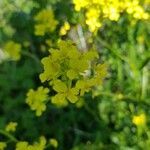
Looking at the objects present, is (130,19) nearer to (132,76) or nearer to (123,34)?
(123,34)

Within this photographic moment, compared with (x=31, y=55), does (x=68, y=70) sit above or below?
below

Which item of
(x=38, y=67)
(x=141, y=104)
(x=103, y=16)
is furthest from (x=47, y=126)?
(x=103, y=16)

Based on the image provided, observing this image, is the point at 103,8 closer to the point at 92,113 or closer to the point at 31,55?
the point at 92,113

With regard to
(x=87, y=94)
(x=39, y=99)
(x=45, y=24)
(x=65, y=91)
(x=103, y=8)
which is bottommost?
(x=65, y=91)

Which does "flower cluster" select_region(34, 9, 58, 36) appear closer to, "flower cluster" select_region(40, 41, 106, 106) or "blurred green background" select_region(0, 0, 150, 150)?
"blurred green background" select_region(0, 0, 150, 150)

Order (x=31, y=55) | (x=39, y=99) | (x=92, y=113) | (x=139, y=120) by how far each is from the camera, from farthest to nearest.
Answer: (x=31, y=55) < (x=92, y=113) < (x=139, y=120) < (x=39, y=99)

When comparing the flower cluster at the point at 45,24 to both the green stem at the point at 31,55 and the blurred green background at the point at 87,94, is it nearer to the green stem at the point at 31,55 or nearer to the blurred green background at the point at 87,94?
the blurred green background at the point at 87,94

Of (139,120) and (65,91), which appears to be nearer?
(65,91)

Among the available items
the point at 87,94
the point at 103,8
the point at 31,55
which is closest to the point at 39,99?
the point at 87,94

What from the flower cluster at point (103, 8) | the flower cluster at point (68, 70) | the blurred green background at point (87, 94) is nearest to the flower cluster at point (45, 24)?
the blurred green background at point (87, 94)
